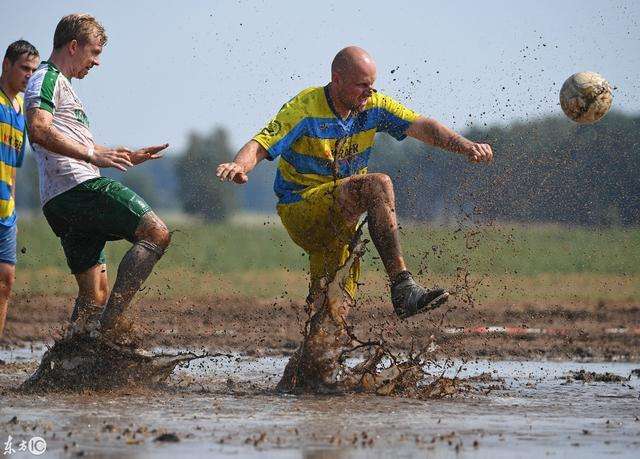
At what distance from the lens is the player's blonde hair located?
9148 mm


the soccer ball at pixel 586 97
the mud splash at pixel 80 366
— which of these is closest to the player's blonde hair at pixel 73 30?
the mud splash at pixel 80 366

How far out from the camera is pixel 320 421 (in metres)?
7.73

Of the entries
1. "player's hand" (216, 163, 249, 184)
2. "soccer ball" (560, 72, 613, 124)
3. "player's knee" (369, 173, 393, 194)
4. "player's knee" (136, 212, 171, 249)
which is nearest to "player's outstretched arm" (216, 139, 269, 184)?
"player's hand" (216, 163, 249, 184)

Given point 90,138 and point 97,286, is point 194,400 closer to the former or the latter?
point 97,286

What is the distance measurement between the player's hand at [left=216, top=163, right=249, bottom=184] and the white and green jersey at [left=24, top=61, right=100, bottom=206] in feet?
3.43

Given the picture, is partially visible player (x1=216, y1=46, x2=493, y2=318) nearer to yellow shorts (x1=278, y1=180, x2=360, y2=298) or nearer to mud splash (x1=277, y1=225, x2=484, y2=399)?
yellow shorts (x1=278, y1=180, x2=360, y2=298)

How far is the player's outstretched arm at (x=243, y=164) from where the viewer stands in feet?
27.6


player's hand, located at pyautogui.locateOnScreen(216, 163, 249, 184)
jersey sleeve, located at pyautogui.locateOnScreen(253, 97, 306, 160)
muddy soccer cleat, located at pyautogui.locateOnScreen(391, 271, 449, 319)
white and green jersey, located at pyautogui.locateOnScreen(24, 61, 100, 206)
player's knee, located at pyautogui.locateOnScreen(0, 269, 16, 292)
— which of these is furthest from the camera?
player's knee, located at pyautogui.locateOnScreen(0, 269, 16, 292)

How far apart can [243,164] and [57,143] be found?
1.22 meters

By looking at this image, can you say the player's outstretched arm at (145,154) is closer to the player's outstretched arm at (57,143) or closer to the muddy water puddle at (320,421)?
the player's outstretched arm at (57,143)

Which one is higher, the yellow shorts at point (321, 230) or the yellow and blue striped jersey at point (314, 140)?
the yellow and blue striped jersey at point (314, 140)

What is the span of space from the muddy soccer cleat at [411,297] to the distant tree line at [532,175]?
138 centimetres

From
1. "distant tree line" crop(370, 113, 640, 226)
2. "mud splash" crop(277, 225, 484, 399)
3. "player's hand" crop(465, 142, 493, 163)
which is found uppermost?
"distant tree line" crop(370, 113, 640, 226)

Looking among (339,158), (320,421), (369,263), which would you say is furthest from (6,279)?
(369,263)
